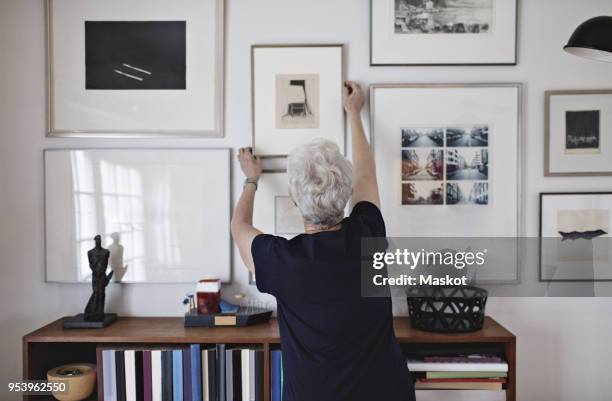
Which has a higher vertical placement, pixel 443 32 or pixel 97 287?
pixel 443 32

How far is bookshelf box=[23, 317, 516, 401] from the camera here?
197 centimetres

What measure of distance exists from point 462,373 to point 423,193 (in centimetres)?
75

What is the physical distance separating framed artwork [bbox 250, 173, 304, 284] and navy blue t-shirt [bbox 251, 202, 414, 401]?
0.68 m

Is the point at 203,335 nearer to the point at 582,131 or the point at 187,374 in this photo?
the point at 187,374

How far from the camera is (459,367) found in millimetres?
1990

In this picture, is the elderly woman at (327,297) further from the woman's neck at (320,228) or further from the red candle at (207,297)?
the red candle at (207,297)

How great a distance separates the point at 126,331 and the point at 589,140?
2107mm

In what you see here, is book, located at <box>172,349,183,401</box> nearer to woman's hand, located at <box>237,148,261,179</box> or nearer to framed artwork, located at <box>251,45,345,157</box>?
woman's hand, located at <box>237,148,261,179</box>

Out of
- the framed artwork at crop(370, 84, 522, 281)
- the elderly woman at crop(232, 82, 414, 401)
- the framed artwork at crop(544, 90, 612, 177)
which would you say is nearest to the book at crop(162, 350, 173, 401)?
the elderly woman at crop(232, 82, 414, 401)

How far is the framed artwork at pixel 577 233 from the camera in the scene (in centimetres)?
226

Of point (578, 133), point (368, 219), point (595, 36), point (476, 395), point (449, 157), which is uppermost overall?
point (595, 36)

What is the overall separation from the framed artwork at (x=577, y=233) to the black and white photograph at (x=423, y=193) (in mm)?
443

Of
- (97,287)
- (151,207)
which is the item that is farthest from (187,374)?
(151,207)

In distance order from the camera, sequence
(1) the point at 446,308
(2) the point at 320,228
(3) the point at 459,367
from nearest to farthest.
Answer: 1. (2) the point at 320,228
2. (3) the point at 459,367
3. (1) the point at 446,308
